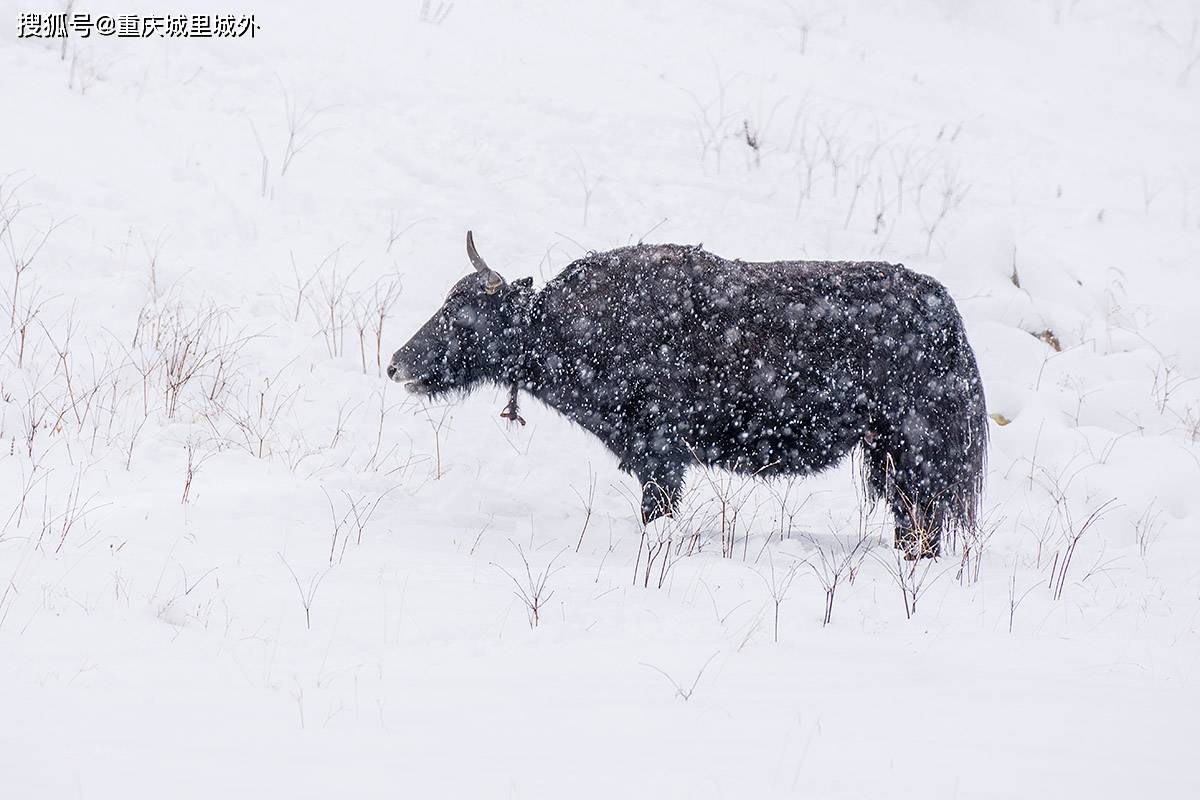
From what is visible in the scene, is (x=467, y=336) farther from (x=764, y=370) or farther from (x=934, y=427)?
(x=934, y=427)

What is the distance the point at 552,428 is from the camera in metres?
8.14

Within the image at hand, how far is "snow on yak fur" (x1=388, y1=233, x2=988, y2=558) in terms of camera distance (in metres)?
5.91

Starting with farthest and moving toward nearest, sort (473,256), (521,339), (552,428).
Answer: (552,428) → (521,339) → (473,256)

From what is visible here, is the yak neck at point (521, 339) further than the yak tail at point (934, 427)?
Yes

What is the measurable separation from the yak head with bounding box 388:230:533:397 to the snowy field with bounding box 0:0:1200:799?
27.4 inches

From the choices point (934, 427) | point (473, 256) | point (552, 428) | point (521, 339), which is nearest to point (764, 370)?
point (934, 427)

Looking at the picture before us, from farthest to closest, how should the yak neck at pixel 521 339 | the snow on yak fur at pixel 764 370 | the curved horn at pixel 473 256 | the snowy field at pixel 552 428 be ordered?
1. the yak neck at pixel 521 339
2. the curved horn at pixel 473 256
3. the snow on yak fur at pixel 764 370
4. the snowy field at pixel 552 428

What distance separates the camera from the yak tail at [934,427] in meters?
5.91

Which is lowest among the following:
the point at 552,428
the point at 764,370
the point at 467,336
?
the point at 552,428

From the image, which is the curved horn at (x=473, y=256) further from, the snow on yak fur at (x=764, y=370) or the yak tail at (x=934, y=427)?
the yak tail at (x=934, y=427)

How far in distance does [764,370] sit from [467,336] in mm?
1813

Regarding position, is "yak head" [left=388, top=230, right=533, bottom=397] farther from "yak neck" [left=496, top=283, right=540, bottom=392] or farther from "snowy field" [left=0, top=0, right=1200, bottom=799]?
"snowy field" [left=0, top=0, right=1200, bottom=799]

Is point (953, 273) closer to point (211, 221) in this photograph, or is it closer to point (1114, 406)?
point (1114, 406)

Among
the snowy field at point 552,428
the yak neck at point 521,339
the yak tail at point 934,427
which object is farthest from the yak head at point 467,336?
the yak tail at point 934,427
